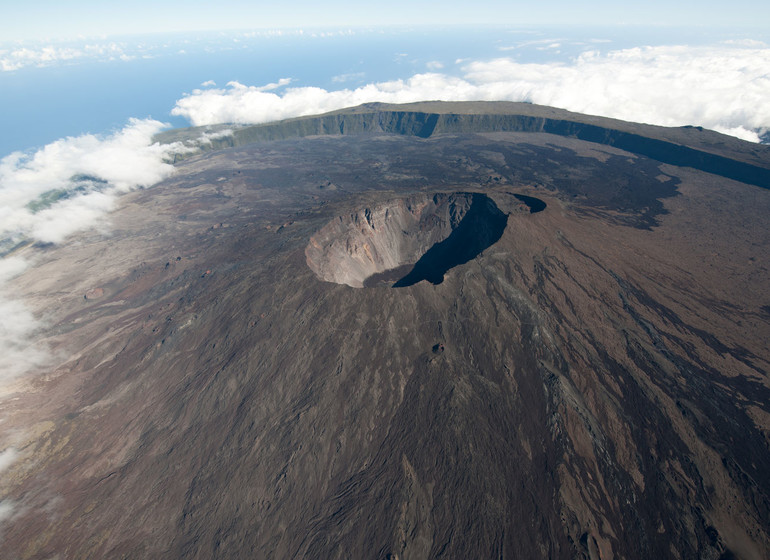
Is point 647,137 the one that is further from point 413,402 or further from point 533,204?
point 413,402

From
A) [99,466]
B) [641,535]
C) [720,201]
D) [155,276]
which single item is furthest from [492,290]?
[720,201]

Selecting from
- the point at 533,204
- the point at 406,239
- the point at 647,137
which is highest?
the point at 533,204

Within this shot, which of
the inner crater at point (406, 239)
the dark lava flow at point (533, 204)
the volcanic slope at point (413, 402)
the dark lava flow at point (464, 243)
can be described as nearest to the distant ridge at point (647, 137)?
the volcanic slope at point (413, 402)

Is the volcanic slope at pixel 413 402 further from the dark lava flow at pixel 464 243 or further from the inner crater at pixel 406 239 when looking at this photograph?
the dark lava flow at pixel 464 243

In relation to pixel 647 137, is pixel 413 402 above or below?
above

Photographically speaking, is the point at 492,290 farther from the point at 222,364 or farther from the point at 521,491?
the point at 222,364

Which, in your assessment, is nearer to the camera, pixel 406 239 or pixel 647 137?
pixel 406 239

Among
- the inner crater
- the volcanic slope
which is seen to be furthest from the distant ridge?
the inner crater

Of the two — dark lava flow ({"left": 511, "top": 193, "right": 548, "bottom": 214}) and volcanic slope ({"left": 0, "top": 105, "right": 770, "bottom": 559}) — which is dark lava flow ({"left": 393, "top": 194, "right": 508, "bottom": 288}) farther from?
dark lava flow ({"left": 511, "top": 193, "right": 548, "bottom": 214})

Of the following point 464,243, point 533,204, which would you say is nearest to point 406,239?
point 464,243
